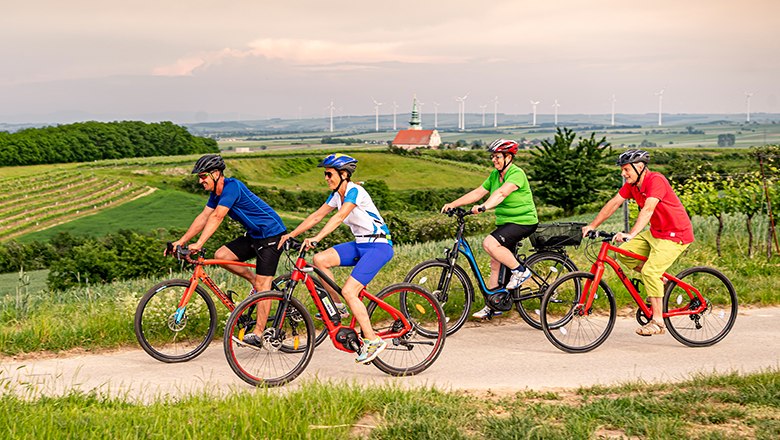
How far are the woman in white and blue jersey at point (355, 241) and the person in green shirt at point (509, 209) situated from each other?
1452 mm

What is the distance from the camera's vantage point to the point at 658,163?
9788 cm

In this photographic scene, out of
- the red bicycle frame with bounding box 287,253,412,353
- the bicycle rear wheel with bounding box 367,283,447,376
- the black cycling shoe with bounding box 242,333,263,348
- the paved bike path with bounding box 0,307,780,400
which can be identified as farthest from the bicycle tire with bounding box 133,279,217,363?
the bicycle rear wheel with bounding box 367,283,447,376

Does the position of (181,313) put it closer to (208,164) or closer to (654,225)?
(208,164)

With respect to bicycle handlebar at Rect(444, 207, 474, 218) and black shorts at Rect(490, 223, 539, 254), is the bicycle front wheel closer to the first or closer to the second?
black shorts at Rect(490, 223, 539, 254)

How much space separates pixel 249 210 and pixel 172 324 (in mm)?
1299

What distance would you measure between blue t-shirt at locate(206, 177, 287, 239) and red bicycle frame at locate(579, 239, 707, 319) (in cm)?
310

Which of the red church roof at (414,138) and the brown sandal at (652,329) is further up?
the red church roof at (414,138)

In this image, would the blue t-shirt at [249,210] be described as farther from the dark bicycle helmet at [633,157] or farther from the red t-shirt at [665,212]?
the red t-shirt at [665,212]

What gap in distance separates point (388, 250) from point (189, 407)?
240cm

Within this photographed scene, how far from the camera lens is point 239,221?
26.4ft

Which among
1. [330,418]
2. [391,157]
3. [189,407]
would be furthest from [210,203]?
[391,157]

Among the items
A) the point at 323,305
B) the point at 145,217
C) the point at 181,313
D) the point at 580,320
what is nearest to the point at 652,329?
the point at 580,320

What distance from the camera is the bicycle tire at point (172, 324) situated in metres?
7.86

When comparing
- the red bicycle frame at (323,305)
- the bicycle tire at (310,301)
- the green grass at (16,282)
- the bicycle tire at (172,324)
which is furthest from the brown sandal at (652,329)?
the green grass at (16,282)
